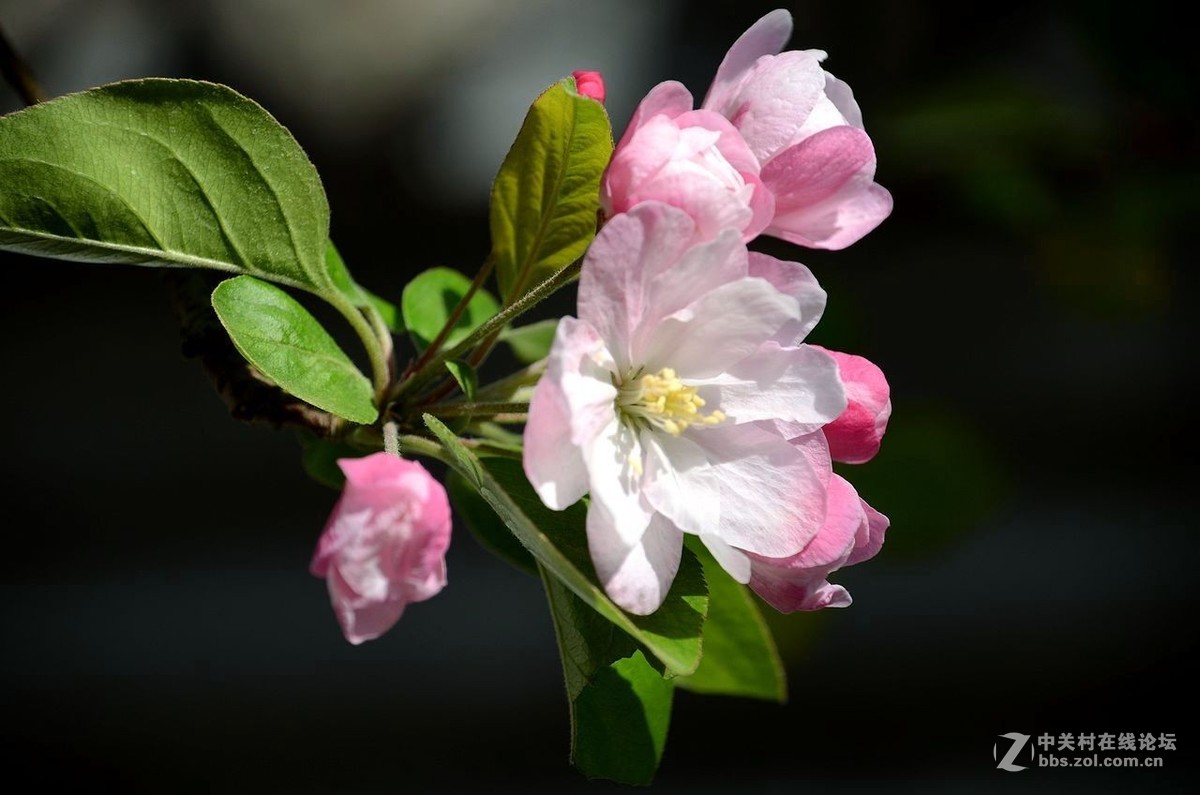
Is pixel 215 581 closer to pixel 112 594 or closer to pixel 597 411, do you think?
pixel 112 594

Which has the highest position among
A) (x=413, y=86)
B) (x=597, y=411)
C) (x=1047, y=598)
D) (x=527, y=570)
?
(x=413, y=86)

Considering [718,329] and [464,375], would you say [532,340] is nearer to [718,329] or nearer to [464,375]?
[464,375]

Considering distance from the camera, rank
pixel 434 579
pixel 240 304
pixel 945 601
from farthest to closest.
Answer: pixel 945 601 < pixel 240 304 < pixel 434 579

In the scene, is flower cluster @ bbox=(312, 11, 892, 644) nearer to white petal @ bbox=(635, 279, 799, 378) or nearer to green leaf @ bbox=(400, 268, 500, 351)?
white petal @ bbox=(635, 279, 799, 378)

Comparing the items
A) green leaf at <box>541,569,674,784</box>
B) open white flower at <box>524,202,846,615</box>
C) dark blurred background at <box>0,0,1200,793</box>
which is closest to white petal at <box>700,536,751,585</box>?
open white flower at <box>524,202,846,615</box>

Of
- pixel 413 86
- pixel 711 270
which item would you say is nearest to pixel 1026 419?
pixel 413 86

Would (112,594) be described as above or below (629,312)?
below

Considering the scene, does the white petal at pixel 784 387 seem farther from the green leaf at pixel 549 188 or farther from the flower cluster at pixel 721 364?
the green leaf at pixel 549 188

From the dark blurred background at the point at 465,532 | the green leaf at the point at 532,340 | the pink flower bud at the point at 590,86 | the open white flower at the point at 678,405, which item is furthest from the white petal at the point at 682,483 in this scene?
the dark blurred background at the point at 465,532
